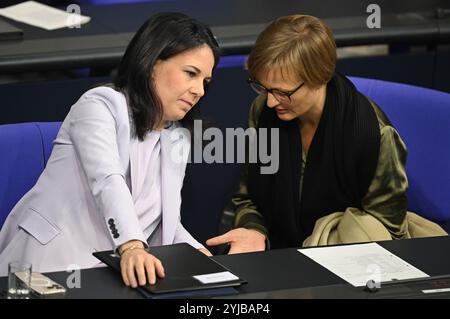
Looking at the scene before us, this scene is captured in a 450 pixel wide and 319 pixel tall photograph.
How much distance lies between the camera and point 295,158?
3.41 metres

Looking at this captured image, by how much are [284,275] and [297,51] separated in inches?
32.9

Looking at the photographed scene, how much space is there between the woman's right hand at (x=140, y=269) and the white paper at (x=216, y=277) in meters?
0.09

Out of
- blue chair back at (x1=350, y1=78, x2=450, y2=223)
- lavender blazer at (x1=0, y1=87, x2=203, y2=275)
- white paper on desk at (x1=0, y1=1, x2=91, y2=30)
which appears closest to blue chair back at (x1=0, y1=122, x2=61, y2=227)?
lavender blazer at (x1=0, y1=87, x2=203, y2=275)

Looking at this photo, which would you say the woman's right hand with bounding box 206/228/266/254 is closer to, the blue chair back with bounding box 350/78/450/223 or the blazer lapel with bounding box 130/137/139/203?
the blazer lapel with bounding box 130/137/139/203

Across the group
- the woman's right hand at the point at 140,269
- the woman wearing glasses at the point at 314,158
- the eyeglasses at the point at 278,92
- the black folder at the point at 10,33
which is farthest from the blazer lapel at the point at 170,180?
the black folder at the point at 10,33

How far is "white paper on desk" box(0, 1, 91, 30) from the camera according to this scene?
419 centimetres

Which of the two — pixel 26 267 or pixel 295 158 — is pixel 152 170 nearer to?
pixel 295 158

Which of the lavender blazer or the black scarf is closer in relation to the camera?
the lavender blazer

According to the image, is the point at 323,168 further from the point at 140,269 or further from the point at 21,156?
the point at 140,269

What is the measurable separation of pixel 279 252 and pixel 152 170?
1.77 ft

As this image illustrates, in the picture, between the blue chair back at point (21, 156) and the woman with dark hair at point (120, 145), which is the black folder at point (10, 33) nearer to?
the blue chair back at point (21, 156)

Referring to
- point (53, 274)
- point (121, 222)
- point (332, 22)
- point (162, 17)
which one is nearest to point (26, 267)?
point (53, 274)

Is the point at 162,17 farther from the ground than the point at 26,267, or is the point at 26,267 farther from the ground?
the point at 162,17

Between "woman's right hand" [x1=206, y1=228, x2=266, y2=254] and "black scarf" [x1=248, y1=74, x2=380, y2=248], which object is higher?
"black scarf" [x1=248, y1=74, x2=380, y2=248]
